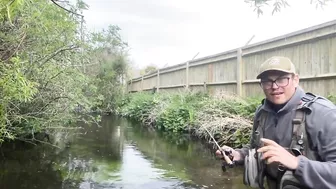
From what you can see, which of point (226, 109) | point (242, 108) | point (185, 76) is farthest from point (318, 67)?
point (185, 76)

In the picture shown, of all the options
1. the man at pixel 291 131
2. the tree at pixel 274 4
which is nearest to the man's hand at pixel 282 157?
the man at pixel 291 131

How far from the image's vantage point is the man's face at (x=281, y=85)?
→ 6.61 ft

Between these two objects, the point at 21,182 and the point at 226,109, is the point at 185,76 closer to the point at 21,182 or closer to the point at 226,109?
the point at 226,109

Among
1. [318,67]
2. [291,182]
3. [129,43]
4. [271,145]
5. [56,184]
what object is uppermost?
[129,43]

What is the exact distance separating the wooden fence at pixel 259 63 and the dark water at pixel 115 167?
2126 millimetres

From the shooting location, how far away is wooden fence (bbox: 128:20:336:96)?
565 centimetres

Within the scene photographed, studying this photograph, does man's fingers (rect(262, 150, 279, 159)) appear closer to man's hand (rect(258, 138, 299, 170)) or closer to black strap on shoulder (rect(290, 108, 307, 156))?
man's hand (rect(258, 138, 299, 170))

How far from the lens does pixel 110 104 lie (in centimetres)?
1977

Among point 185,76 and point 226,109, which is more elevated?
point 185,76

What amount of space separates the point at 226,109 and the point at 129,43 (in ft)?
47.0

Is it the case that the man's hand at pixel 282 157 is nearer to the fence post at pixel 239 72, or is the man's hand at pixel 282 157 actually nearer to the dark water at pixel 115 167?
the dark water at pixel 115 167

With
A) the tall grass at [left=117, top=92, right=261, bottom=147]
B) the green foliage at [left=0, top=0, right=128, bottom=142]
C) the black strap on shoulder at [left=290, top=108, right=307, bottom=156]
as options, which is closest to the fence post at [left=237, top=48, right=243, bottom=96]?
the tall grass at [left=117, top=92, right=261, bottom=147]

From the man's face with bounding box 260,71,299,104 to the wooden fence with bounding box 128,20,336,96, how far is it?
387cm

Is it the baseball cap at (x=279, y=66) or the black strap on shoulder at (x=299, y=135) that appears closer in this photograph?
the black strap on shoulder at (x=299, y=135)
